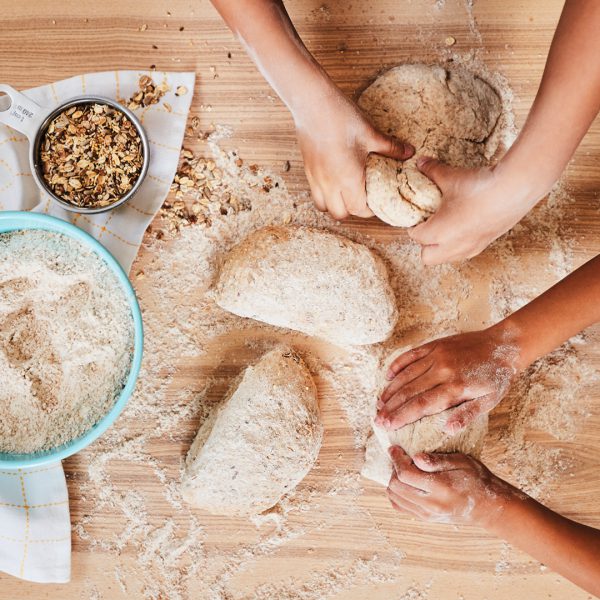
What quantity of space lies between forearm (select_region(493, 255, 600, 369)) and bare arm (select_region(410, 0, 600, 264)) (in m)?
0.13

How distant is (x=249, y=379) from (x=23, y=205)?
51 cm

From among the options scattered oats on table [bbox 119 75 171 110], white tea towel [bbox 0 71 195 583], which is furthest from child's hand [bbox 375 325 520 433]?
scattered oats on table [bbox 119 75 171 110]

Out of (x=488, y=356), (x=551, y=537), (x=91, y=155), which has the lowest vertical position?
(x=551, y=537)

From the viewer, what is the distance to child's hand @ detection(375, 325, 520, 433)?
107 cm

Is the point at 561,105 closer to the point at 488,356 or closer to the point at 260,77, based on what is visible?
the point at 488,356

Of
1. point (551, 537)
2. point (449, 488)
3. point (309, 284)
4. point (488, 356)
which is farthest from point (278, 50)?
point (551, 537)

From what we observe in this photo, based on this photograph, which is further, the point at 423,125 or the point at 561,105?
the point at 423,125

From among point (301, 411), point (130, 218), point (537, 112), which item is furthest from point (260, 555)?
point (537, 112)

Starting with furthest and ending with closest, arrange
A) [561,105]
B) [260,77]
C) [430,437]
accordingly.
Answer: [260,77] → [430,437] → [561,105]

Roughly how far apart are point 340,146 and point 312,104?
0.26ft

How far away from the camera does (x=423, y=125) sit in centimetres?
111

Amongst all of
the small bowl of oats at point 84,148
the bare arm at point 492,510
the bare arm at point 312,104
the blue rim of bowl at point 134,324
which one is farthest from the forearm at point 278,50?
the bare arm at point 492,510

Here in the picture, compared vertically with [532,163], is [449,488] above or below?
below

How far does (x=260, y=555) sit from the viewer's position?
121 cm
